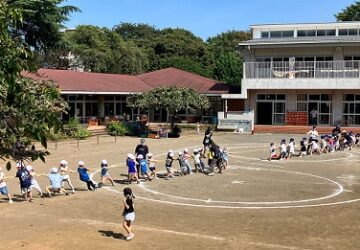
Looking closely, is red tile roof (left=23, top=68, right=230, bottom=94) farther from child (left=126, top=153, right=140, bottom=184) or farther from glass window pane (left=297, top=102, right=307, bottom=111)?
child (left=126, top=153, right=140, bottom=184)

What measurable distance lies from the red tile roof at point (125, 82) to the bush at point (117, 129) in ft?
11.2

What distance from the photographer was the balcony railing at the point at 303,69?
40.9 m

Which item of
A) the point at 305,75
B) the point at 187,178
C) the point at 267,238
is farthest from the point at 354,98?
the point at 267,238

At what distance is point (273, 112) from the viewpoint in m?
44.3

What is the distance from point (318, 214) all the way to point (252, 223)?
226 centimetres

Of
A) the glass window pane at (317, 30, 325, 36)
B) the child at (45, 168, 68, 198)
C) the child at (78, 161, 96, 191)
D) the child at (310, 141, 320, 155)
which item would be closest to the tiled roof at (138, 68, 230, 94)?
the glass window pane at (317, 30, 325, 36)

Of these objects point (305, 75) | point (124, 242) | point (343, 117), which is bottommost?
point (124, 242)

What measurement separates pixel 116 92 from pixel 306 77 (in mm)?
15561

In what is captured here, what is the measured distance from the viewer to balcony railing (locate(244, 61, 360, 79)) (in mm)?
40938

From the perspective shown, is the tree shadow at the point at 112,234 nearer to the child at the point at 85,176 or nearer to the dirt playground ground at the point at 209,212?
the dirt playground ground at the point at 209,212

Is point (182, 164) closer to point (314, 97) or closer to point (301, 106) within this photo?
point (301, 106)

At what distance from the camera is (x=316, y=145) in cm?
2866

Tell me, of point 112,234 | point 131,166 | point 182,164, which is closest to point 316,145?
point 182,164

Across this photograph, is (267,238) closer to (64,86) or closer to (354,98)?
(64,86)
